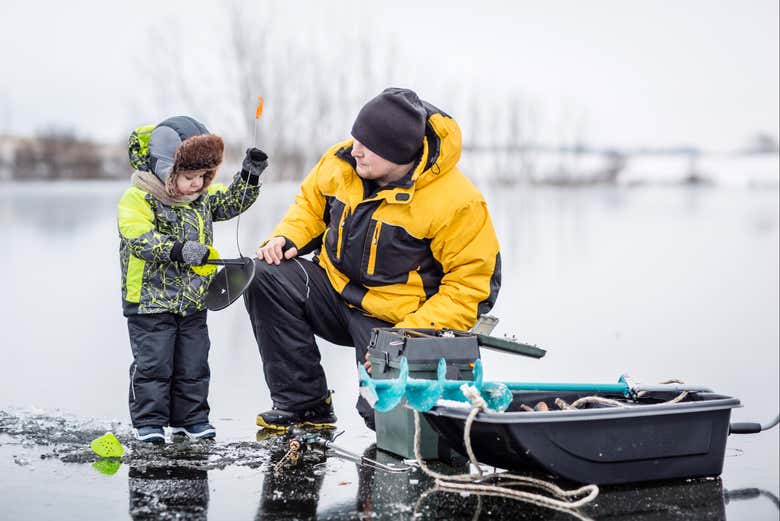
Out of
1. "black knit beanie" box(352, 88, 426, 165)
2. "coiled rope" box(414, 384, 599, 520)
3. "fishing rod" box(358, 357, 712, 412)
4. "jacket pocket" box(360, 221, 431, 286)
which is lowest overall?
"coiled rope" box(414, 384, 599, 520)

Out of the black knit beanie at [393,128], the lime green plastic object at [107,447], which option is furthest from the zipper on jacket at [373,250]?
the lime green plastic object at [107,447]

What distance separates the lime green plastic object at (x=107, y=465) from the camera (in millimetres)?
3221

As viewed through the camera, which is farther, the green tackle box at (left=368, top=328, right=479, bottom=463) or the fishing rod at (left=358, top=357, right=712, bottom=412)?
the green tackle box at (left=368, top=328, right=479, bottom=463)

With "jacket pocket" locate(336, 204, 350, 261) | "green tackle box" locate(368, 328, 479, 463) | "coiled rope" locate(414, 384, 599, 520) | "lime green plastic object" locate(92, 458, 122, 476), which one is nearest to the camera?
"coiled rope" locate(414, 384, 599, 520)

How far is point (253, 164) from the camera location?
13.1 ft

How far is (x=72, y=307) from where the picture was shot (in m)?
7.48

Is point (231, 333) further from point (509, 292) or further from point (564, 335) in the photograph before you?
point (509, 292)

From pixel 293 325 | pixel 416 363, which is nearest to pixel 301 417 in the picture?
pixel 293 325

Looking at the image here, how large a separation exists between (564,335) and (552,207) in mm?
21021

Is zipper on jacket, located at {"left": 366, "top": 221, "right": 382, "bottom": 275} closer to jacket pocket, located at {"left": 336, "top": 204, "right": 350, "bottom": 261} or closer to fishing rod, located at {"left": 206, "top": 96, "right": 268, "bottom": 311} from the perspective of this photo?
jacket pocket, located at {"left": 336, "top": 204, "right": 350, "bottom": 261}

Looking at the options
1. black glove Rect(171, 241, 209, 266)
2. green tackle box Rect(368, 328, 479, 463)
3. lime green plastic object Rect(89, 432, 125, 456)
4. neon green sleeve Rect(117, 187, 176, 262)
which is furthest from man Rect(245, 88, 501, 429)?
lime green plastic object Rect(89, 432, 125, 456)

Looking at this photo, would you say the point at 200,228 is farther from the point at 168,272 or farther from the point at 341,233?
the point at 341,233

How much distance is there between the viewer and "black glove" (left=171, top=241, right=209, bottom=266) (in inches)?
145

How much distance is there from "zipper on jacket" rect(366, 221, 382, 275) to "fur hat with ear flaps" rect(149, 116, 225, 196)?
67cm
